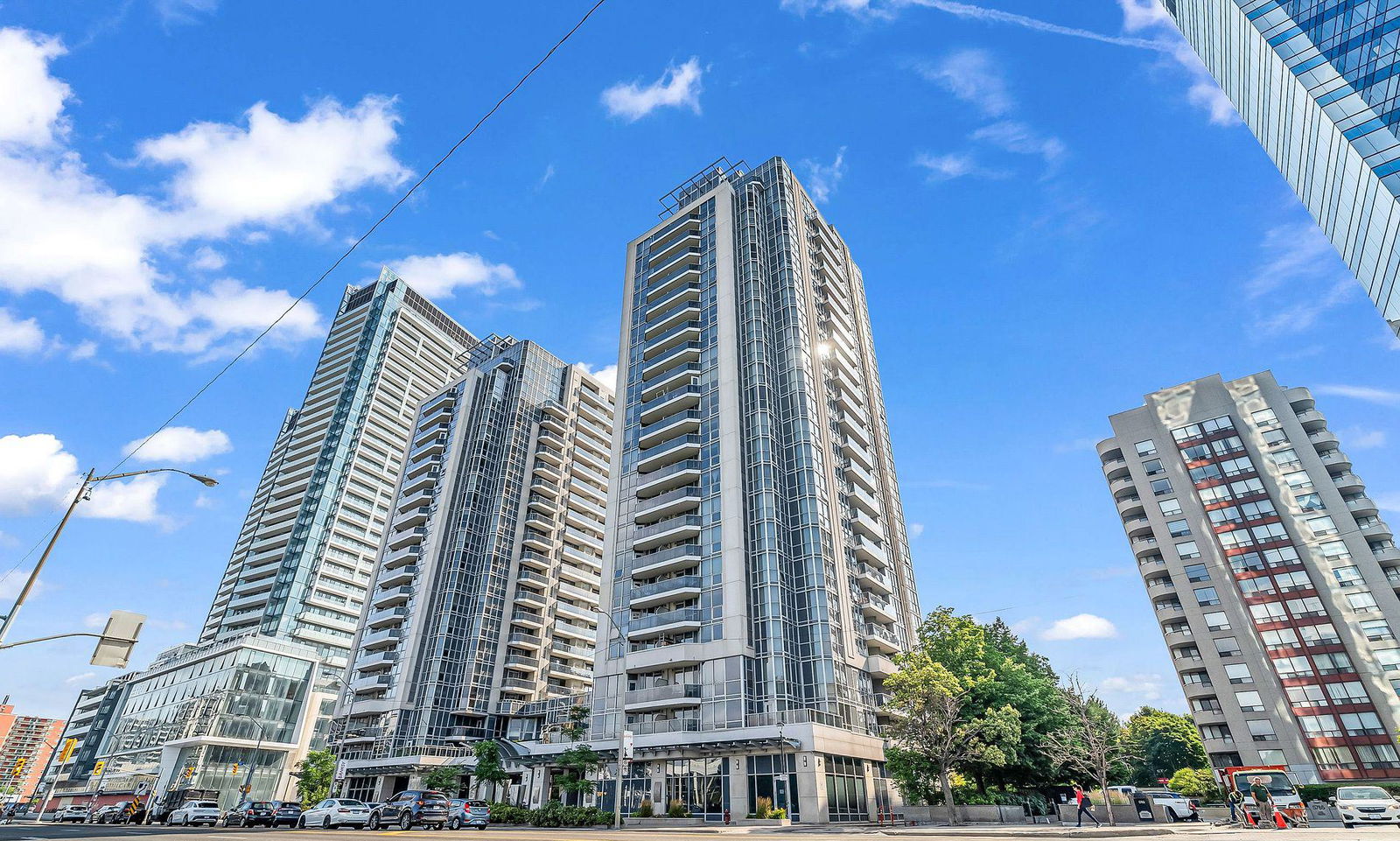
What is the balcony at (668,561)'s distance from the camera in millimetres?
55062

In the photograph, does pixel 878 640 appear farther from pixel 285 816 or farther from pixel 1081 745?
pixel 285 816

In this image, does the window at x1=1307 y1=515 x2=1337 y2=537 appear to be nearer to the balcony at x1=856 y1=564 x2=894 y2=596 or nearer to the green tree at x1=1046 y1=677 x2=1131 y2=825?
the green tree at x1=1046 y1=677 x2=1131 y2=825

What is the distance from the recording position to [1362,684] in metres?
67.7

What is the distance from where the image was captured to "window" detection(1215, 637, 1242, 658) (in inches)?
2908

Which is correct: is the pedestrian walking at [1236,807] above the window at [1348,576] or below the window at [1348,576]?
below

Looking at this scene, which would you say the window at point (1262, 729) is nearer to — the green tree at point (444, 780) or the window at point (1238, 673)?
the window at point (1238, 673)

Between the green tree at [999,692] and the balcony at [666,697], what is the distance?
53.2ft

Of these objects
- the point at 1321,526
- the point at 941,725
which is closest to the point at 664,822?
the point at 941,725

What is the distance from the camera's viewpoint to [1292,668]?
70938mm

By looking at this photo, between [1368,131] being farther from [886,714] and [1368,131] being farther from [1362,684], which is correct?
[886,714]

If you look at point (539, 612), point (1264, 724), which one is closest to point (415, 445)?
point (539, 612)

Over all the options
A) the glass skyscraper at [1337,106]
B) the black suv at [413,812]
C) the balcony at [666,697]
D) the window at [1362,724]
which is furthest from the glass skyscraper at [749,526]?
the window at [1362,724]

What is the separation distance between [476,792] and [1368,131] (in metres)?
92.5

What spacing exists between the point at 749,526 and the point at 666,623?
31.8 ft
